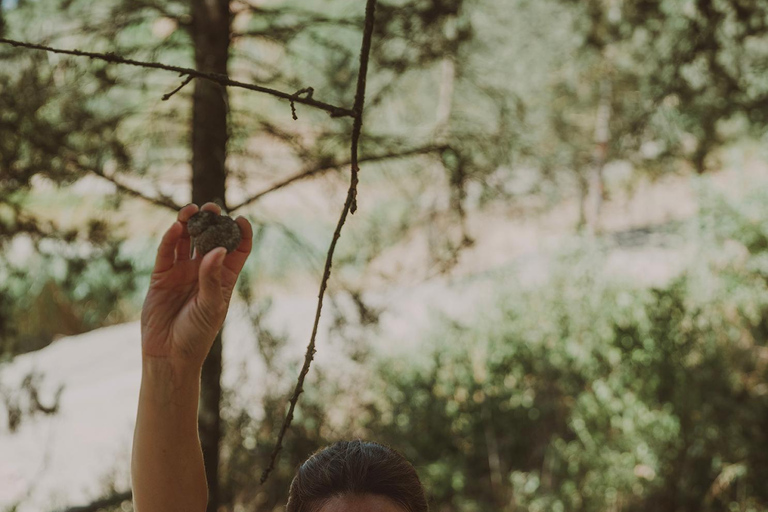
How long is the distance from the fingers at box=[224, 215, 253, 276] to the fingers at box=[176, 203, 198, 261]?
116 millimetres

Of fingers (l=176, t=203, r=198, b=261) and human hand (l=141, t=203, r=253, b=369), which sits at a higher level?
fingers (l=176, t=203, r=198, b=261)

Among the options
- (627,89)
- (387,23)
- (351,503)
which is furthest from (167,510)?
(627,89)

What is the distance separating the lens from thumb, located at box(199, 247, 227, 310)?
1.54 m

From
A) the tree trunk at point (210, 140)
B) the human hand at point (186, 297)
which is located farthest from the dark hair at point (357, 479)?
the tree trunk at point (210, 140)

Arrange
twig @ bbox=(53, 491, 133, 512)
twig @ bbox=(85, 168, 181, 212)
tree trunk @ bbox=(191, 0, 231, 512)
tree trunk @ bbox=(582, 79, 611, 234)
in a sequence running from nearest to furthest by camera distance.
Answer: twig @ bbox=(85, 168, 181, 212) < tree trunk @ bbox=(191, 0, 231, 512) < twig @ bbox=(53, 491, 133, 512) < tree trunk @ bbox=(582, 79, 611, 234)

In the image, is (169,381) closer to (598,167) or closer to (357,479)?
(357,479)

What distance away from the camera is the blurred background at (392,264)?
434 cm

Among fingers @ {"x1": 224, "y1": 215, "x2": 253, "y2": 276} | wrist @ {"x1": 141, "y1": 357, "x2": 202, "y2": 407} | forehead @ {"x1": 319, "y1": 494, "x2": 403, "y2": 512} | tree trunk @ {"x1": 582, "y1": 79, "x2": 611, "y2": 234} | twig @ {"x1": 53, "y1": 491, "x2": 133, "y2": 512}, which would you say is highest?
tree trunk @ {"x1": 582, "y1": 79, "x2": 611, "y2": 234}

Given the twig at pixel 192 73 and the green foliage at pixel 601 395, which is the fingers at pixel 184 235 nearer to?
the twig at pixel 192 73

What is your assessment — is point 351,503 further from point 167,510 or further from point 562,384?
point 562,384

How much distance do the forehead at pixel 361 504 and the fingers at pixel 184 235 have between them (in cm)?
69

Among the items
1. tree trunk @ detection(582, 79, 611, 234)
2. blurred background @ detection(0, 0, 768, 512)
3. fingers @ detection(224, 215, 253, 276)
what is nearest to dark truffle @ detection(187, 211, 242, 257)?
fingers @ detection(224, 215, 253, 276)

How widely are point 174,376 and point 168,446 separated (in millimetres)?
143

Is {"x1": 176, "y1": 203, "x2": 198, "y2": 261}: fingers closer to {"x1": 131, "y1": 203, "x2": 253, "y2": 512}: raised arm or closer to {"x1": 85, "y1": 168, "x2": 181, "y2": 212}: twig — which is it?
{"x1": 131, "y1": 203, "x2": 253, "y2": 512}: raised arm
